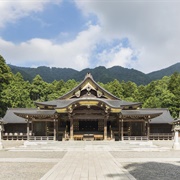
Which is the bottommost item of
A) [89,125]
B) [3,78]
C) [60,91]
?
[89,125]

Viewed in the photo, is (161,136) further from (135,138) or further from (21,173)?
(21,173)

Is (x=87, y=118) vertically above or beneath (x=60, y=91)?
beneath

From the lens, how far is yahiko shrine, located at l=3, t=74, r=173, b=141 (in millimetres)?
31422

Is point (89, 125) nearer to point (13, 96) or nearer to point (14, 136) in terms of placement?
point (14, 136)

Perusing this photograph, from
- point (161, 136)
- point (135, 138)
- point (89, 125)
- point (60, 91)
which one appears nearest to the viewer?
point (135, 138)

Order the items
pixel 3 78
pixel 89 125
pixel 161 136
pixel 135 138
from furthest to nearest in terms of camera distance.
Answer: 1. pixel 3 78
2. pixel 161 136
3. pixel 89 125
4. pixel 135 138

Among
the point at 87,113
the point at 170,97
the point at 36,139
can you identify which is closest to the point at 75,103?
the point at 87,113

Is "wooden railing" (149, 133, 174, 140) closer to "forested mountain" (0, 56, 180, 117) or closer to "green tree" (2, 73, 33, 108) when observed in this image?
"forested mountain" (0, 56, 180, 117)

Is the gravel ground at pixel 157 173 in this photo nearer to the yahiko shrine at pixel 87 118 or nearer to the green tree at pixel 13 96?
the yahiko shrine at pixel 87 118

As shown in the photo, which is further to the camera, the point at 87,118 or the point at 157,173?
the point at 87,118

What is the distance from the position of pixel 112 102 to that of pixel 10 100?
835 inches

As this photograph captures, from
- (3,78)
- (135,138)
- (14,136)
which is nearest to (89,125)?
(135,138)

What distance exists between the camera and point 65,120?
111 feet

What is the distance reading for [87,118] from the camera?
32250mm
